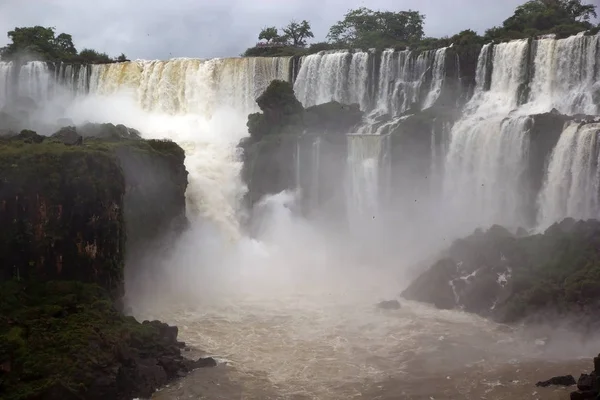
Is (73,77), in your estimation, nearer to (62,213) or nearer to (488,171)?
(62,213)

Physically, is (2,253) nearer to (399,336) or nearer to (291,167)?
(399,336)

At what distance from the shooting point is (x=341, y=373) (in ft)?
66.4

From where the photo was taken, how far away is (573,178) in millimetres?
28094

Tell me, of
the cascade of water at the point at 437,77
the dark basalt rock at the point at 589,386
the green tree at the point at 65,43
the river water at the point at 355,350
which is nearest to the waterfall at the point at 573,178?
the river water at the point at 355,350

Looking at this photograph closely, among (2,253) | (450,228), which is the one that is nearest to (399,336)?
(450,228)

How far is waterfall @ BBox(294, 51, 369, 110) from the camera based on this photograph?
136 feet

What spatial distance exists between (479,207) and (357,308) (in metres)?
9.29

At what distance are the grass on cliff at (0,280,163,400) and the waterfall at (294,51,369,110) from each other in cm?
2389

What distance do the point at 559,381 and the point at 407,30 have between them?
42.7 metres

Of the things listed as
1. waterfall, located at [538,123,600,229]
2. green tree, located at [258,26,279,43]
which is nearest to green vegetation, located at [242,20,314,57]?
green tree, located at [258,26,279,43]

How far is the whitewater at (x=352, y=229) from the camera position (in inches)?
803

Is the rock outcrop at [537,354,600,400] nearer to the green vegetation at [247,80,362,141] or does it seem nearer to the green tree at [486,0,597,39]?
the green vegetation at [247,80,362,141]

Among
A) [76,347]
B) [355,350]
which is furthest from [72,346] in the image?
[355,350]

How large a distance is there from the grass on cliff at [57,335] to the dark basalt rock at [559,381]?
11.3 meters
